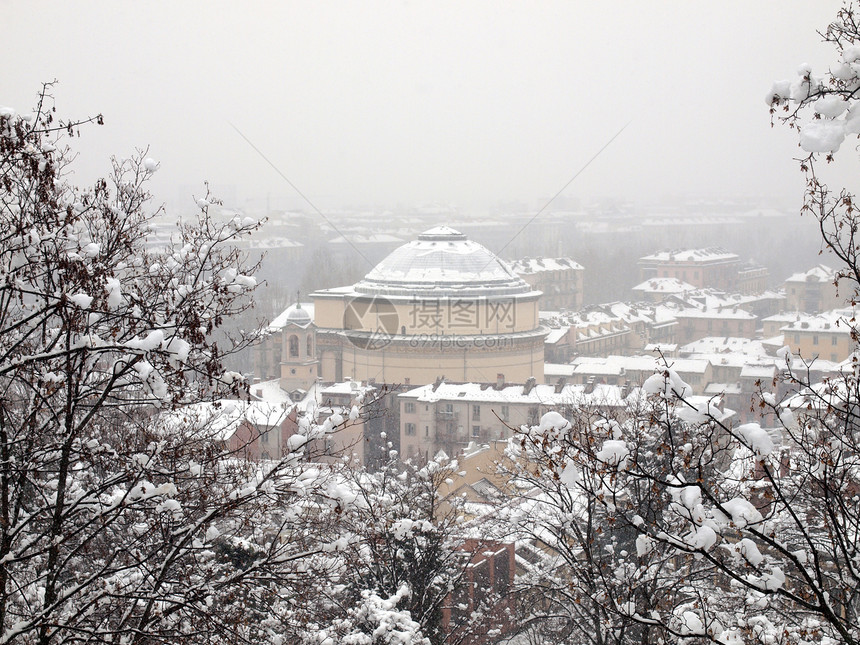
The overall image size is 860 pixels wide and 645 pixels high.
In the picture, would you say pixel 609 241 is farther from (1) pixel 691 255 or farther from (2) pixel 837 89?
(2) pixel 837 89

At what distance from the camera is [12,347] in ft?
13.7

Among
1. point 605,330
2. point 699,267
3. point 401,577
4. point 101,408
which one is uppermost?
point 101,408

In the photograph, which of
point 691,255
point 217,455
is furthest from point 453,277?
point 691,255

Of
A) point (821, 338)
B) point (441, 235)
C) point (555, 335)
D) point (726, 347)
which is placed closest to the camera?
point (441, 235)

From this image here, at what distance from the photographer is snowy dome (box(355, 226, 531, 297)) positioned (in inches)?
1420

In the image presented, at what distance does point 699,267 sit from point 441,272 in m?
47.7

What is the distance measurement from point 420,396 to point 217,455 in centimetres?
2309

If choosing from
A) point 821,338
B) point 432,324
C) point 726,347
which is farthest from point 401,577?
point 726,347

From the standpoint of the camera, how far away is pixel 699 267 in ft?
261

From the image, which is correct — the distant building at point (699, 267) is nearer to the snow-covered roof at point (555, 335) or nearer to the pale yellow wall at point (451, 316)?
the snow-covered roof at point (555, 335)

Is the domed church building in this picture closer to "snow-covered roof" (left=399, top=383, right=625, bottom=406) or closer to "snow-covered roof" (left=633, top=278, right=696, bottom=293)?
"snow-covered roof" (left=399, top=383, right=625, bottom=406)

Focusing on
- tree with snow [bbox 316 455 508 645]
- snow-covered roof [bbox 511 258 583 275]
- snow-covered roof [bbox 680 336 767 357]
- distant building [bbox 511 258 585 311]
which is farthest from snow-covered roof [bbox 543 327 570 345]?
tree with snow [bbox 316 455 508 645]

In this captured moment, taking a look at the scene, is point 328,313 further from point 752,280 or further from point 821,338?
point 752,280

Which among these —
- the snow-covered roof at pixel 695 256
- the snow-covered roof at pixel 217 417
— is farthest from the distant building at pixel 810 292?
the snow-covered roof at pixel 217 417
